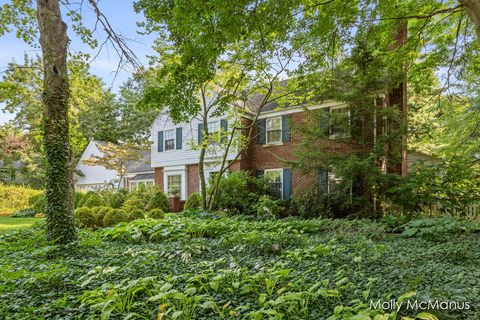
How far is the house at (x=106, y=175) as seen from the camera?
21703mm

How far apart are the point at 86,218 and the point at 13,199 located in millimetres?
10395

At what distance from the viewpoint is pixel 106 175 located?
24703 mm

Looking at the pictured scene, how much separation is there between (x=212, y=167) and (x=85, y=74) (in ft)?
29.5

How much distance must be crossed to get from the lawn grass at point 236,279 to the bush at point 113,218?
332 centimetres

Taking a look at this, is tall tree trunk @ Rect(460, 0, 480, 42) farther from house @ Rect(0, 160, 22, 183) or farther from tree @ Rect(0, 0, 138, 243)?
house @ Rect(0, 160, 22, 183)

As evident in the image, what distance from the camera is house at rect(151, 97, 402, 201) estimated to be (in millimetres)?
11391

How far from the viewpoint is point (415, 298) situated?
2.53m

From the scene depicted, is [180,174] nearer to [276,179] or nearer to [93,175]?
[276,179]

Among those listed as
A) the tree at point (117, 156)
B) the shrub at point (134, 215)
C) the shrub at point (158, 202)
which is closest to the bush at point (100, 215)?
the shrub at point (134, 215)

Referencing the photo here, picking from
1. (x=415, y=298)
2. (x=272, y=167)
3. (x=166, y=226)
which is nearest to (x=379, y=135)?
(x=272, y=167)

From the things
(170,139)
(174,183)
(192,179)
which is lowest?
(174,183)

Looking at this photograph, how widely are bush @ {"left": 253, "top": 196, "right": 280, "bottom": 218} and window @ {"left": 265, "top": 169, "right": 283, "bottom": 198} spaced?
153 cm

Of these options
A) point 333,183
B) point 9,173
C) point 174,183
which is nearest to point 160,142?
point 174,183

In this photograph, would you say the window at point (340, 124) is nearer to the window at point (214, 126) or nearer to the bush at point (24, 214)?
the window at point (214, 126)
